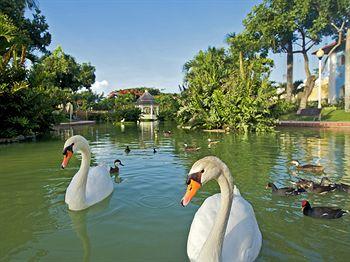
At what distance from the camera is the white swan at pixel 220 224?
3.01m

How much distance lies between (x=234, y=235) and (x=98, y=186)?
367cm

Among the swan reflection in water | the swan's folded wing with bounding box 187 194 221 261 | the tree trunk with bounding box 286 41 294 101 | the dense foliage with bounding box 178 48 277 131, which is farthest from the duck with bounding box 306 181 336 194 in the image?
the tree trunk with bounding box 286 41 294 101

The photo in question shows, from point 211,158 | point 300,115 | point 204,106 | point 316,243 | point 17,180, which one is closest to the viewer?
point 211,158

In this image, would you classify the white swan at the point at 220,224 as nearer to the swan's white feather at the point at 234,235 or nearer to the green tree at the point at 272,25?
the swan's white feather at the point at 234,235

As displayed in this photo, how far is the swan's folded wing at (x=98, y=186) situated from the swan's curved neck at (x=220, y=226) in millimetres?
3480

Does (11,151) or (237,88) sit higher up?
(237,88)

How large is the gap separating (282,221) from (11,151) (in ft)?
40.6

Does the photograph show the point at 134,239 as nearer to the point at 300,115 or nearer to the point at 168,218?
the point at 168,218

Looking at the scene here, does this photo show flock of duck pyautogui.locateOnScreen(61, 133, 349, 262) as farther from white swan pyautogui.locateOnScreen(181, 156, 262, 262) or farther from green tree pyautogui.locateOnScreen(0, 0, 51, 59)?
green tree pyautogui.locateOnScreen(0, 0, 51, 59)

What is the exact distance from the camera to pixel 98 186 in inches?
258

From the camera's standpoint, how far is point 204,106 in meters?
26.0

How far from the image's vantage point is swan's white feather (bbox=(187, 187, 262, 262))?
3.56 metres

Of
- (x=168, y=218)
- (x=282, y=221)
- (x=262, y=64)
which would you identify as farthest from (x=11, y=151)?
(x=262, y=64)

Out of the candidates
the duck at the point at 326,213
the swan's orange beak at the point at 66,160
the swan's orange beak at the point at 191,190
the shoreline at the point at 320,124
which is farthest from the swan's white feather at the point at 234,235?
the shoreline at the point at 320,124
